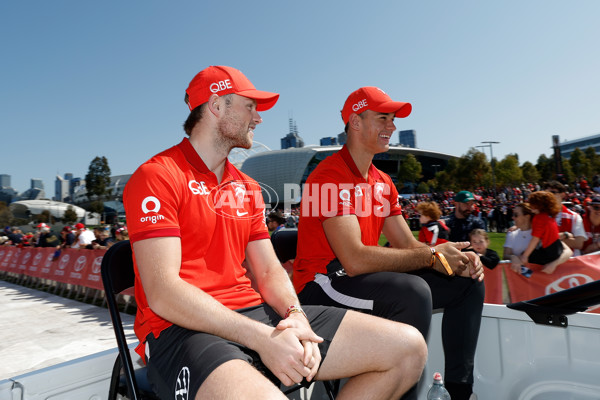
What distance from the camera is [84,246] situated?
38.8 ft

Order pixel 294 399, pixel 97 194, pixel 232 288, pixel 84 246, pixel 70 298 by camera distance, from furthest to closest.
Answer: pixel 97 194
pixel 84 246
pixel 70 298
pixel 294 399
pixel 232 288

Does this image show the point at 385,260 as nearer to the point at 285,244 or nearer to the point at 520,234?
the point at 285,244

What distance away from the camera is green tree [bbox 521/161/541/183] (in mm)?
63581

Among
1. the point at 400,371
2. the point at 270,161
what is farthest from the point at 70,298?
the point at 270,161

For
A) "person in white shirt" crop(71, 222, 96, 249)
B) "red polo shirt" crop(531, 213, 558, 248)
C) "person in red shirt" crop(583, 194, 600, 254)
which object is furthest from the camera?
"person in white shirt" crop(71, 222, 96, 249)

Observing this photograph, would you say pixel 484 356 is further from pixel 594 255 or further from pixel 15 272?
pixel 15 272

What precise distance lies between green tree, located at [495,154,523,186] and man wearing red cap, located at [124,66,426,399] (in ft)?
206

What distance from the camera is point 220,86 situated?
1856 mm

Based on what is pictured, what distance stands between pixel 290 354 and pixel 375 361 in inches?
14.3

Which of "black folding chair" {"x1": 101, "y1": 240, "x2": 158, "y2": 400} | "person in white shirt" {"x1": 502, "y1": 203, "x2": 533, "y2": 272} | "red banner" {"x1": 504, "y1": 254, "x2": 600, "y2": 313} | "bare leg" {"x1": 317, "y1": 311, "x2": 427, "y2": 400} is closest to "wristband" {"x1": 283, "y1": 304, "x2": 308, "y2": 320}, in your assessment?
"bare leg" {"x1": 317, "y1": 311, "x2": 427, "y2": 400}

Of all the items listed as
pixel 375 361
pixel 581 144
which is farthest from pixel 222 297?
pixel 581 144

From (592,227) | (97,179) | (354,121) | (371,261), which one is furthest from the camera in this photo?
(97,179)

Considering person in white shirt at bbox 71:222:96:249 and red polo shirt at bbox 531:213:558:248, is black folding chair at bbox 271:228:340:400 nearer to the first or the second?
red polo shirt at bbox 531:213:558:248

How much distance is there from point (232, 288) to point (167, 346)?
35 cm
